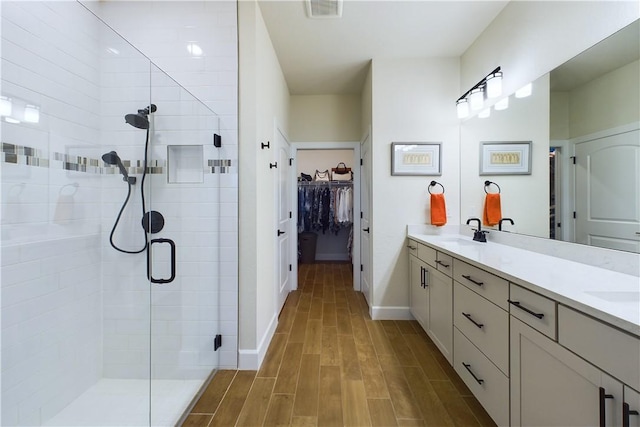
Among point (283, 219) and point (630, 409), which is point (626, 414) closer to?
point (630, 409)

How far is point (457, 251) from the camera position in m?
1.77

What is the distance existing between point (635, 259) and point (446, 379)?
4.13 feet

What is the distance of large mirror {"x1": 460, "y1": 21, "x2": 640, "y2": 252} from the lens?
4.10 feet

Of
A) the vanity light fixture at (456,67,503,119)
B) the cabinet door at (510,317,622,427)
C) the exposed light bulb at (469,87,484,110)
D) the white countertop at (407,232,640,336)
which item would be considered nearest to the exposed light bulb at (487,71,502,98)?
the vanity light fixture at (456,67,503,119)

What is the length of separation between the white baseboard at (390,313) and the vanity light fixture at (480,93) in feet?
→ 6.97

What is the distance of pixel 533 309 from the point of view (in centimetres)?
105

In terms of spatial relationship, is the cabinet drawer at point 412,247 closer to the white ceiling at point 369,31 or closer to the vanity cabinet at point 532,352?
the vanity cabinet at point 532,352

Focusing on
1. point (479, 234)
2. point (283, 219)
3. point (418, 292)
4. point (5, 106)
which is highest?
point (5, 106)

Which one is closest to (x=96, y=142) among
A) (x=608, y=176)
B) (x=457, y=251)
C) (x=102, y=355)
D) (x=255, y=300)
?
(x=102, y=355)

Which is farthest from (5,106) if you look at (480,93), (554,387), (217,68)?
(480,93)

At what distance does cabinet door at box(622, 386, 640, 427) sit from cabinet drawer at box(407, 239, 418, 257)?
178 cm

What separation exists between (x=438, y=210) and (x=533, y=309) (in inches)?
65.2

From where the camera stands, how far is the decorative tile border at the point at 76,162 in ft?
3.66

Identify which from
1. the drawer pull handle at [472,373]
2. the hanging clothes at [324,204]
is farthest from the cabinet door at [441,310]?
the hanging clothes at [324,204]
